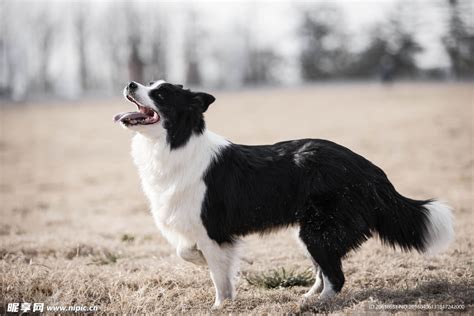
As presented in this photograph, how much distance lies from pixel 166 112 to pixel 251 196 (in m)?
1.15

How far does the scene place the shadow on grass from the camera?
14.3ft

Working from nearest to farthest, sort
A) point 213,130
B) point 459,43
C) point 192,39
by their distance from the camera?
point 213,130, point 459,43, point 192,39

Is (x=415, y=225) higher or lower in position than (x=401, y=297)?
higher

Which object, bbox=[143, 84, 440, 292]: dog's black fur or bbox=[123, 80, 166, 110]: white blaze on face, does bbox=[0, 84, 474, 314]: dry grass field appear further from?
bbox=[123, 80, 166, 110]: white blaze on face

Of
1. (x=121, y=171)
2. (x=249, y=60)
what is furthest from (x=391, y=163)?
(x=249, y=60)

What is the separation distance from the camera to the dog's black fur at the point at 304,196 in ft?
15.1

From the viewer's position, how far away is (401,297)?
4.62 meters

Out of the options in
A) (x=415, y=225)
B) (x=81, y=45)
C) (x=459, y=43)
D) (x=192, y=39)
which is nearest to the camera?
(x=415, y=225)

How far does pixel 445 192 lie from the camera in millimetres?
10891

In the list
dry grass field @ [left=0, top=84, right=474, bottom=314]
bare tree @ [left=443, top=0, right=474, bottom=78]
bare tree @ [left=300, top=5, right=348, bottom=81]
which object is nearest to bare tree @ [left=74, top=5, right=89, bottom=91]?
dry grass field @ [left=0, top=84, right=474, bottom=314]

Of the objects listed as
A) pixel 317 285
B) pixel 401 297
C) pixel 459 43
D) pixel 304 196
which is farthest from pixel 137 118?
pixel 459 43

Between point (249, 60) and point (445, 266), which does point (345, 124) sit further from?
point (249, 60)

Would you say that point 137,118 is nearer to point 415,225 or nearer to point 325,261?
point 325,261

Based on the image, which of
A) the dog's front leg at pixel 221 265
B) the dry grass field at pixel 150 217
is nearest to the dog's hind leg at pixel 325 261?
the dry grass field at pixel 150 217
